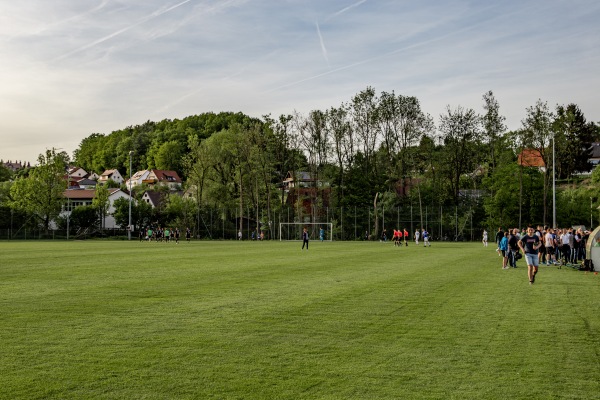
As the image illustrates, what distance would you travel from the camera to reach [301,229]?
7794cm

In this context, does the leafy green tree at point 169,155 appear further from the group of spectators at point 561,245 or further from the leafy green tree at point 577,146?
the group of spectators at point 561,245

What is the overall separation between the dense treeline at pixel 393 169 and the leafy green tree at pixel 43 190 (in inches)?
54.7

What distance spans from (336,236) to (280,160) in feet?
52.7

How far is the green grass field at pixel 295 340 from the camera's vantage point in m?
7.12

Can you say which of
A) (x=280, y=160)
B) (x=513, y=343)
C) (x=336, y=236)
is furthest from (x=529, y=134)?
(x=513, y=343)

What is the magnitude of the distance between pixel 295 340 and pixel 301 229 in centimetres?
6816

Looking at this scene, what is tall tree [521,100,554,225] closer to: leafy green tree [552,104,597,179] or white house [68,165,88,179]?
leafy green tree [552,104,597,179]

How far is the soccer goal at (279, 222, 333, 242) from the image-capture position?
252 feet

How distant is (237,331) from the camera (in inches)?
414

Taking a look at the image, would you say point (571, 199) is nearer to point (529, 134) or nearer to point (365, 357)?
point (529, 134)

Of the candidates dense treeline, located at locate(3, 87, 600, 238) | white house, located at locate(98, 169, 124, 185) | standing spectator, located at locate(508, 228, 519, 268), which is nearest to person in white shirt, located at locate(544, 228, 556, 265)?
standing spectator, located at locate(508, 228, 519, 268)

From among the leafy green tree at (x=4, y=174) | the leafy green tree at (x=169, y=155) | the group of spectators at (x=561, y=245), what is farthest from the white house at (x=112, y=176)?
the group of spectators at (x=561, y=245)

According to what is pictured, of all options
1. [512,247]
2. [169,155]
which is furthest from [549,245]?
[169,155]

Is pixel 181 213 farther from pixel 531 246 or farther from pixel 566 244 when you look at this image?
pixel 531 246
